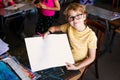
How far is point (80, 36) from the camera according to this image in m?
1.36

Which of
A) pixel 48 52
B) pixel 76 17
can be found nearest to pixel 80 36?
pixel 76 17

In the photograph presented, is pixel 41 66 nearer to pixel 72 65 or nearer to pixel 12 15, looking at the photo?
pixel 72 65

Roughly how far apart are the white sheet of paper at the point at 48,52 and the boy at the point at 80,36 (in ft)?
0.38

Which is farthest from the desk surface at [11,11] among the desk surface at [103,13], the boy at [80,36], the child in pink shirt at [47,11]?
the boy at [80,36]

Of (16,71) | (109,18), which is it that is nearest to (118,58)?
(109,18)

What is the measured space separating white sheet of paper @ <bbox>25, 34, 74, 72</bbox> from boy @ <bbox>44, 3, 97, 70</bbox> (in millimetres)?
116

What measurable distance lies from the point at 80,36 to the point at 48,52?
32 cm

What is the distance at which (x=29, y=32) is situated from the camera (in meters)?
3.30

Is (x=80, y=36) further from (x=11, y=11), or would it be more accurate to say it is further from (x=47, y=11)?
(x=11, y=11)

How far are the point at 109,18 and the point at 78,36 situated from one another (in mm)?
1053

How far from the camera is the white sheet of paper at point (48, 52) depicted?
1080mm

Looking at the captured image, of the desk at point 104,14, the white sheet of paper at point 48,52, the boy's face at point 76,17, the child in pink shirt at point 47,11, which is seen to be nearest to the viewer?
the white sheet of paper at point 48,52

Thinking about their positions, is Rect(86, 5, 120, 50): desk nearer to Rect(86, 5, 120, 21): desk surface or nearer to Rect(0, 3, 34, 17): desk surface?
Rect(86, 5, 120, 21): desk surface

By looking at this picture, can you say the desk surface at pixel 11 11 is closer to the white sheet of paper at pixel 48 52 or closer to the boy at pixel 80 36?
the boy at pixel 80 36
